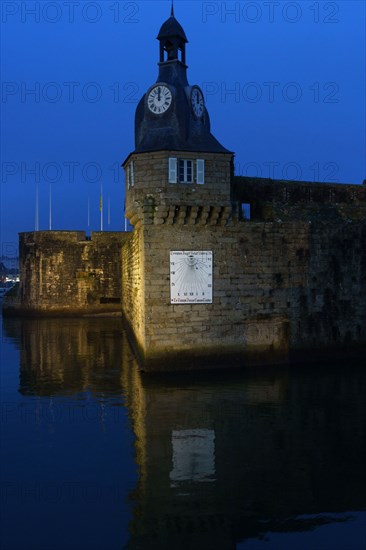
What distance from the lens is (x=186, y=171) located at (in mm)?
17672

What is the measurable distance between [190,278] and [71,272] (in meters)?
25.0

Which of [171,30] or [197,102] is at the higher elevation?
[171,30]

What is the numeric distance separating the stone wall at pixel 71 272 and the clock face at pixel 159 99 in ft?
74.4

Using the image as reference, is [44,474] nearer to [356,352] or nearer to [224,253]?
[224,253]

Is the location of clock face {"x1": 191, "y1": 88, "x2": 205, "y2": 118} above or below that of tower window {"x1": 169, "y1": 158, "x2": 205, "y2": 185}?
above

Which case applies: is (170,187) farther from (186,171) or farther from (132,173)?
(132,173)

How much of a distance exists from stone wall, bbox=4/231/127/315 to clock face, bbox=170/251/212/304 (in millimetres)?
24051

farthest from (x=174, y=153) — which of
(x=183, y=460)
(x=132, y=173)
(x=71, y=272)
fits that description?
(x=71, y=272)

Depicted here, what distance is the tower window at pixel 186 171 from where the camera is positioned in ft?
57.7

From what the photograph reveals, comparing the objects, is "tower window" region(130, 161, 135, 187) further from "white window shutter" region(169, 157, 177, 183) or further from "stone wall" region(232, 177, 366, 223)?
"stone wall" region(232, 177, 366, 223)

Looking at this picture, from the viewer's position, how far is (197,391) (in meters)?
15.5

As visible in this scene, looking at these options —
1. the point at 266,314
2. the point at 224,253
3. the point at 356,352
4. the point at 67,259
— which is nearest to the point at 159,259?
the point at 224,253

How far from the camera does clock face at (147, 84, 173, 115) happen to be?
62.1 feet

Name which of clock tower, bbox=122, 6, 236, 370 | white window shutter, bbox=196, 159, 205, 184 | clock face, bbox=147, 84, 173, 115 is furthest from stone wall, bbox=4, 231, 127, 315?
white window shutter, bbox=196, 159, 205, 184
